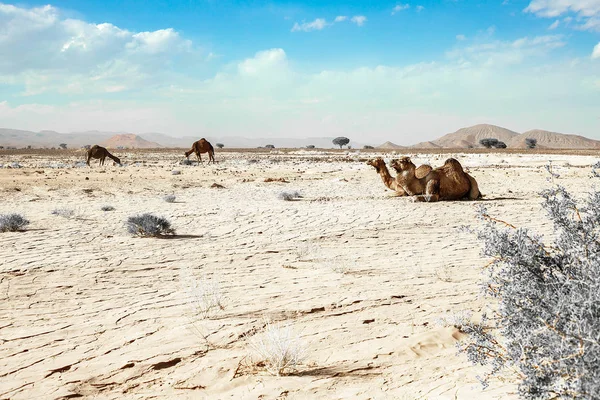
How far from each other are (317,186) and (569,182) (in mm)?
9219

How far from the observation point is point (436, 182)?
13320 mm

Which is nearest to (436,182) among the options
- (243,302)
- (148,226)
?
(148,226)

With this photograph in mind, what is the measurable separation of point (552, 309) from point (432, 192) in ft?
34.9

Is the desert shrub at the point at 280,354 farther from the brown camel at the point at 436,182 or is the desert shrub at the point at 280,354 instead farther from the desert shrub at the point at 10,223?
the brown camel at the point at 436,182

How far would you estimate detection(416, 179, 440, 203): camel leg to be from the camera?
43.4 ft

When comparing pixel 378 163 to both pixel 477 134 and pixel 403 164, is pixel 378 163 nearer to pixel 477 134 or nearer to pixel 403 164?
pixel 403 164

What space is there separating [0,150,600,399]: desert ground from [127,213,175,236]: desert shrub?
6.9 inches

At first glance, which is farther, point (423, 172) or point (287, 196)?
point (287, 196)

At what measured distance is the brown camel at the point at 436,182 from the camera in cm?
1334

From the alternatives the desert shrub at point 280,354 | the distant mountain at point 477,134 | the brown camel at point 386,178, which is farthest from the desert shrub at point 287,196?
the distant mountain at point 477,134

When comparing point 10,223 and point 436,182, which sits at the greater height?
point 436,182

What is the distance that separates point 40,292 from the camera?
6.14m

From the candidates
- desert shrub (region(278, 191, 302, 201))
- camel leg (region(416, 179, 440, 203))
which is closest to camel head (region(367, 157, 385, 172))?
camel leg (region(416, 179, 440, 203))

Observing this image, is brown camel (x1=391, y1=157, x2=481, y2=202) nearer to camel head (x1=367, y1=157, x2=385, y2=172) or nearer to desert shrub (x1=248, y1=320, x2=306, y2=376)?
camel head (x1=367, y1=157, x2=385, y2=172)
